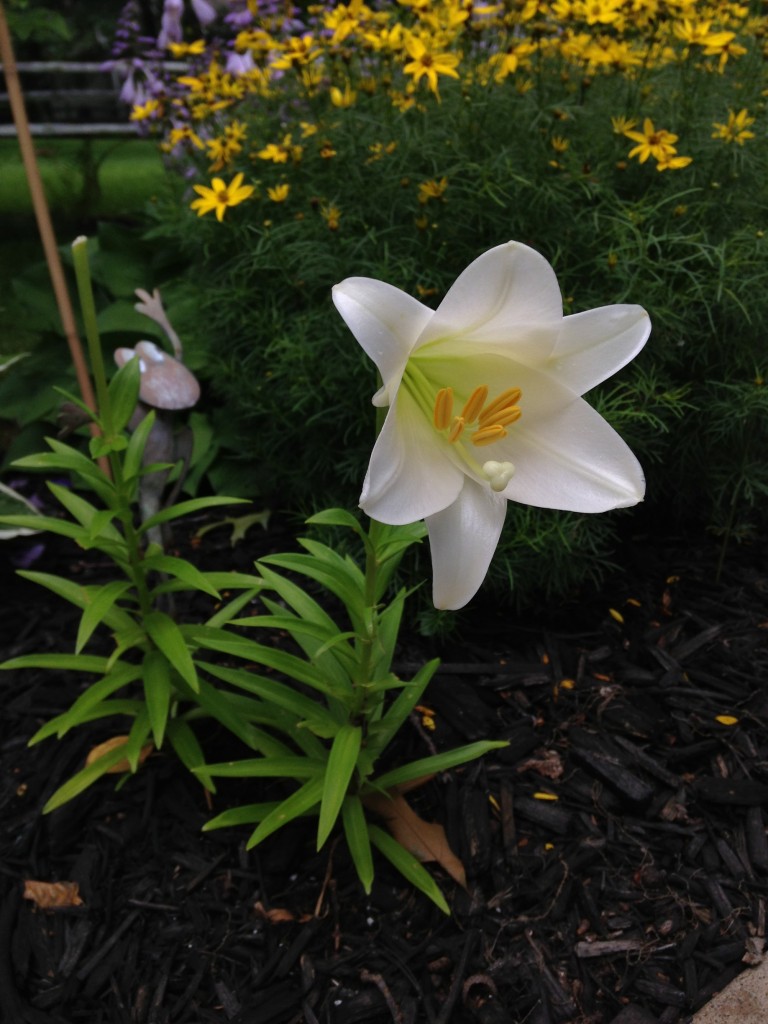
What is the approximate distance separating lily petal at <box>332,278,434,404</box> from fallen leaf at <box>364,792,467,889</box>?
3.08 ft

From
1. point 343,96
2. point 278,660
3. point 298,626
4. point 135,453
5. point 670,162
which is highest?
point 343,96

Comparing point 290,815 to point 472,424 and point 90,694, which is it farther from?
point 472,424

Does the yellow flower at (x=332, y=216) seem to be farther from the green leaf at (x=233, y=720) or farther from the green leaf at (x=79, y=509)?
the green leaf at (x=233, y=720)

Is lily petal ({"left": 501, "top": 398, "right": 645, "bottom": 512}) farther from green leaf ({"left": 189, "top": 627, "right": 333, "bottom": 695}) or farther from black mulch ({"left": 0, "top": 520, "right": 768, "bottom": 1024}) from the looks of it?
black mulch ({"left": 0, "top": 520, "right": 768, "bottom": 1024})

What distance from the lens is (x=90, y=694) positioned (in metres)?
1.45

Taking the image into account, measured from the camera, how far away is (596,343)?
0.97m

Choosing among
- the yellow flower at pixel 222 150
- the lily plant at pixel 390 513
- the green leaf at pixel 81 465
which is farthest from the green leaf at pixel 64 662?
the yellow flower at pixel 222 150

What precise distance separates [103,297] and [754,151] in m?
2.25

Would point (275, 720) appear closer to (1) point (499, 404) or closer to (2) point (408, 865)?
(2) point (408, 865)

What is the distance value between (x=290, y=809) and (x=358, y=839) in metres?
0.14

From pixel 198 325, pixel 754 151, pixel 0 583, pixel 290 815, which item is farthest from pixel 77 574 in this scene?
pixel 754 151

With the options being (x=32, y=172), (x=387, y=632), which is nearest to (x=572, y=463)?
(x=387, y=632)

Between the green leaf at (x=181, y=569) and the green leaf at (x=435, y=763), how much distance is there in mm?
445

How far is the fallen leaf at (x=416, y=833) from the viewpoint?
4.92 feet
